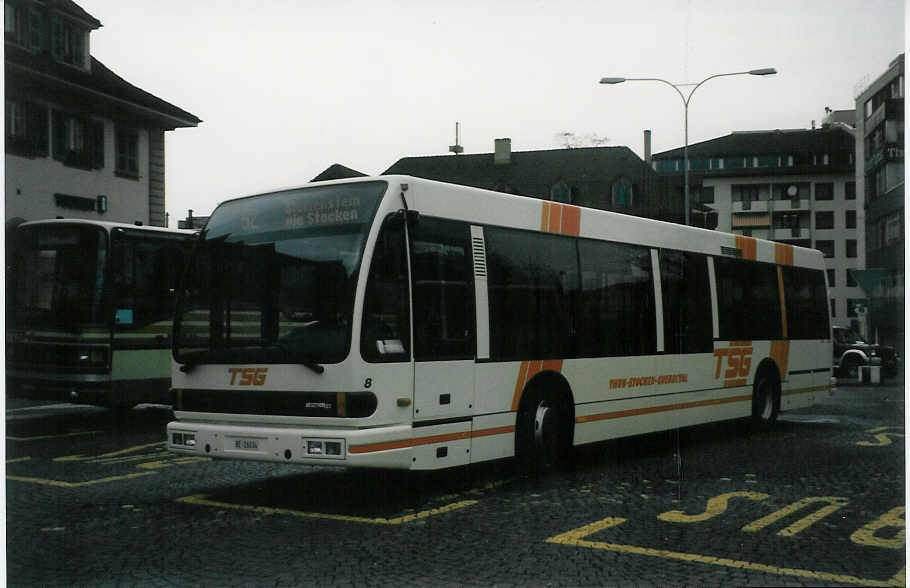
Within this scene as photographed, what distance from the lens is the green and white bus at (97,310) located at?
11328 mm

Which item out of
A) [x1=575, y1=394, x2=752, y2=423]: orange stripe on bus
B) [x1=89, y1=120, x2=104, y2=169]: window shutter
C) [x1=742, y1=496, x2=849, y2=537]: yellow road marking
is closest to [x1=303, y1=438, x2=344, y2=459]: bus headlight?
[x1=742, y1=496, x2=849, y2=537]: yellow road marking

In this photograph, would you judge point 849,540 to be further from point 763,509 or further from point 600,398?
point 600,398

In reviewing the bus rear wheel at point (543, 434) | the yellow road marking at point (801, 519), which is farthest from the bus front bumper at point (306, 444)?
the yellow road marking at point (801, 519)

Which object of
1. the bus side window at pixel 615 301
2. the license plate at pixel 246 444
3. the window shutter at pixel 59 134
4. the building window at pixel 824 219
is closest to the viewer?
the license plate at pixel 246 444

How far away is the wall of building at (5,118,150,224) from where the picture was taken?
8.93 metres

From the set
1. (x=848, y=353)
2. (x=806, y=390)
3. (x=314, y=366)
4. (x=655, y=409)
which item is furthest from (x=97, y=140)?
A: (x=848, y=353)

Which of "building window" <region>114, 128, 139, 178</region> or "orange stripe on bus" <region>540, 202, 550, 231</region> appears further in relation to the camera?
"building window" <region>114, 128, 139, 178</region>

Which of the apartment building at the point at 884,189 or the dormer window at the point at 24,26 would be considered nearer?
the apartment building at the point at 884,189

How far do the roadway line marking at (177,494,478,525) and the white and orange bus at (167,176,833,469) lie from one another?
1.20 feet

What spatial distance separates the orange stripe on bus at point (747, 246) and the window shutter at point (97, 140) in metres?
7.90

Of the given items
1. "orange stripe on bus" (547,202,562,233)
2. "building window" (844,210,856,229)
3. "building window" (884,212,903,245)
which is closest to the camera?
"building window" (884,212,903,245)

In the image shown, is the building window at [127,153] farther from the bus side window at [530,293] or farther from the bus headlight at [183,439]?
the bus side window at [530,293]

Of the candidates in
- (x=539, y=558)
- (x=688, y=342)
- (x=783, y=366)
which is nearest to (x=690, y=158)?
(x=688, y=342)

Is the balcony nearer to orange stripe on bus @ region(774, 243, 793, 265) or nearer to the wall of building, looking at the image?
orange stripe on bus @ region(774, 243, 793, 265)
